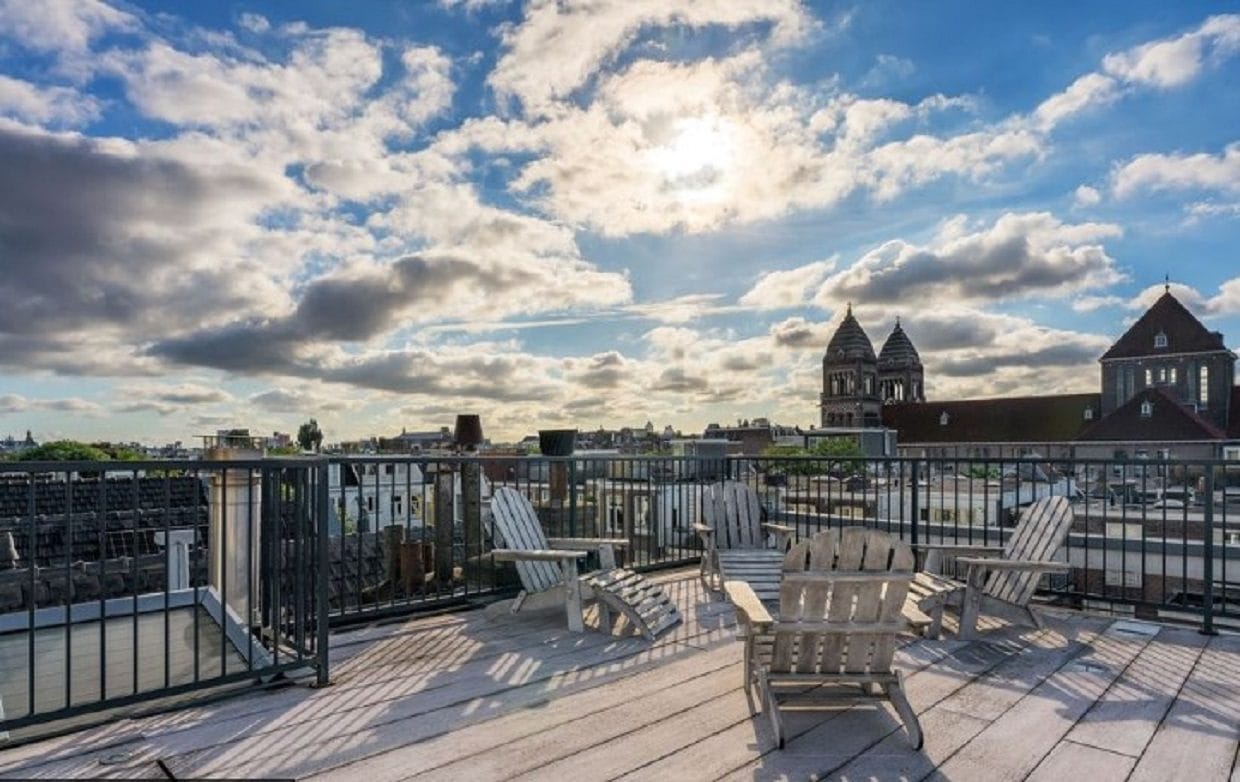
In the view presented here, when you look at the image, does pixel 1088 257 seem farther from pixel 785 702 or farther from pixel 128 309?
pixel 128 309

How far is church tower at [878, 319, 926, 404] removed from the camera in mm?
90875

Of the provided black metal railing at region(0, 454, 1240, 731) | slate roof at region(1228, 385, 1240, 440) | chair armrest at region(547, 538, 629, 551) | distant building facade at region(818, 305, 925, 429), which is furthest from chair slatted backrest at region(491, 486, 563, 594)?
distant building facade at region(818, 305, 925, 429)

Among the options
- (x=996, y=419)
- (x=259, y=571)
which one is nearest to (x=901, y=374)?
(x=996, y=419)

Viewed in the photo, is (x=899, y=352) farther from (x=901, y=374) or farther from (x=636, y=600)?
(x=636, y=600)

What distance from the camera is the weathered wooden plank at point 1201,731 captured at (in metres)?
2.73

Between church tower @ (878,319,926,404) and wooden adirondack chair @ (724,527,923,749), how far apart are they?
302 ft

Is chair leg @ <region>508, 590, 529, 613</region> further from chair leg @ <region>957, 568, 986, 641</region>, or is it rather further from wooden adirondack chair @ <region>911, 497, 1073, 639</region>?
chair leg @ <region>957, 568, 986, 641</region>

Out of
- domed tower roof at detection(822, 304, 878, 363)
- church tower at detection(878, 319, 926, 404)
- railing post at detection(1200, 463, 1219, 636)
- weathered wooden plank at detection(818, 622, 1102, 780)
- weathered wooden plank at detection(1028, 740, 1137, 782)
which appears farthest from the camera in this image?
church tower at detection(878, 319, 926, 404)

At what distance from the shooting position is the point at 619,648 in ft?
14.2

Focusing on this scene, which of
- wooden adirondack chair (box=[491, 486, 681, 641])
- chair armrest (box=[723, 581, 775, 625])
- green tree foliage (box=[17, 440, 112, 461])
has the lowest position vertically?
green tree foliage (box=[17, 440, 112, 461])

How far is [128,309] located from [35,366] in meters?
3.95

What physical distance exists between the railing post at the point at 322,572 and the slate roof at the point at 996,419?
2888 inches

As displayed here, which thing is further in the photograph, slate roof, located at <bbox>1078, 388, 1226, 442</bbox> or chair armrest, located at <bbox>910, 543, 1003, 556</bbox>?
slate roof, located at <bbox>1078, 388, 1226, 442</bbox>

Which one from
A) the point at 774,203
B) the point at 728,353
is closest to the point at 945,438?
the point at 728,353
